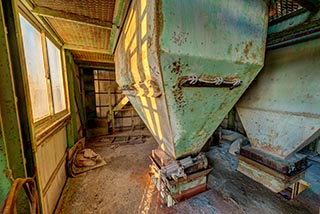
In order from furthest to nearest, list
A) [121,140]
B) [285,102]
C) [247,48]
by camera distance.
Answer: [121,140], [285,102], [247,48]

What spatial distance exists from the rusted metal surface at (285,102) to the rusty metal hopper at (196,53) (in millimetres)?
746

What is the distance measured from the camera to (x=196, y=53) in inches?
35.3

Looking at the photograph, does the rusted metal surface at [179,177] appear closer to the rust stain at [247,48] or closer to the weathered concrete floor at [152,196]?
the weathered concrete floor at [152,196]

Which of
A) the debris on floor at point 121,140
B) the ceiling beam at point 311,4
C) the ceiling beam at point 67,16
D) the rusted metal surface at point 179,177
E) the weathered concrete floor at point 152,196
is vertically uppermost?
the ceiling beam at point 67,16

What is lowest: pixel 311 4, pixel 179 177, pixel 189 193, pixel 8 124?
pixel 189 193

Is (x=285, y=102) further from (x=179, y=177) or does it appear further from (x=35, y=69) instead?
(x=35, y=69)

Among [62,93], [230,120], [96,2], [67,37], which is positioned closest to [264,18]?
[96,2]

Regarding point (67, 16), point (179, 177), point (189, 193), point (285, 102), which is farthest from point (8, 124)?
point (285, 102)

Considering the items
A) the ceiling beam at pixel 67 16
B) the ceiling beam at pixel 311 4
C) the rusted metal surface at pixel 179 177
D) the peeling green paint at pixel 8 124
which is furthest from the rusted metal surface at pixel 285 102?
the peeling green paint at pixel 8 124

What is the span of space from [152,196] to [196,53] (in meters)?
1.94

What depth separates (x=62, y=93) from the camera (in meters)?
2.59

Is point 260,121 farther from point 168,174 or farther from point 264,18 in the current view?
point 168,174

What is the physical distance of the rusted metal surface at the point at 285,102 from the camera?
4.62 feet

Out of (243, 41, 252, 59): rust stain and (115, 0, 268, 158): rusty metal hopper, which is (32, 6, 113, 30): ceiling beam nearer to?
(115, 0, 268, 158): rusty metal hopper
